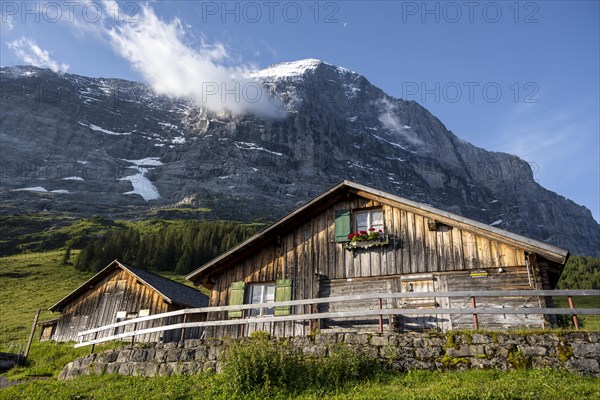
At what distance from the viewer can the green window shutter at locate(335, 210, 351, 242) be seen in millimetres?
18984

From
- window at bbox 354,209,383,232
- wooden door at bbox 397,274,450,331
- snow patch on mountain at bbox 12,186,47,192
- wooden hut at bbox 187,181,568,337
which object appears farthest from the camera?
snow patch on mountain at bbox 12,186,47,192

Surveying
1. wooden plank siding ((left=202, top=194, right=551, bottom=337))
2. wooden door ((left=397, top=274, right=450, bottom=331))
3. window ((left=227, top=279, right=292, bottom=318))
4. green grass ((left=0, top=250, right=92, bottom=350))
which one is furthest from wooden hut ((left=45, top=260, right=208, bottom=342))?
wooden door ((left=397, top=274, right=450, bottom=331))

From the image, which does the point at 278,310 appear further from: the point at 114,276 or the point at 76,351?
the point at 114,276

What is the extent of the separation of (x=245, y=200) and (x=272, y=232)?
171 metres

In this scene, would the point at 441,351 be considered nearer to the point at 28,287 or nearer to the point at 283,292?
the point at 283,292

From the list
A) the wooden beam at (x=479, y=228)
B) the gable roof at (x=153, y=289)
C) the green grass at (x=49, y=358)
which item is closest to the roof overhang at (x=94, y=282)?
the gable roof at (x=153, y=289)

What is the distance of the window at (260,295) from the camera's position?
19.5 meters

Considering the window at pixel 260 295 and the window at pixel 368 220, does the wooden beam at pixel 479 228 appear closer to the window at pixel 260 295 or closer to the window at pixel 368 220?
the window at pixel 368 220

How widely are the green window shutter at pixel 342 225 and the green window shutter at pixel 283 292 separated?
2.88 metres

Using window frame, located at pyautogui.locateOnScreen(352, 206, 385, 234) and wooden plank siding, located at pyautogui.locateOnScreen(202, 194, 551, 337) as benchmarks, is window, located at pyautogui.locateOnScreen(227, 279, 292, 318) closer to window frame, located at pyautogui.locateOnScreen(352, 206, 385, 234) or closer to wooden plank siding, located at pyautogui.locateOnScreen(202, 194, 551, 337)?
wooden plank siding, located at pyautogui.locateOnScreen(202, 194, 551, 337)

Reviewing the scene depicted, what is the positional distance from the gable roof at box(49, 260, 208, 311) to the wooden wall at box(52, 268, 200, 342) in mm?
415

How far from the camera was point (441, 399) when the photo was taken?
876 centimetres

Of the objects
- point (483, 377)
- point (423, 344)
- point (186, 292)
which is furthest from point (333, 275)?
point (186, 292)

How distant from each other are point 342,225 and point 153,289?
1884 cm
